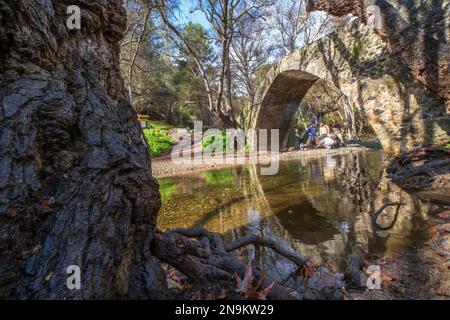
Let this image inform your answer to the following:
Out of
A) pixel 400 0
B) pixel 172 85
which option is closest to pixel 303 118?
pixel 172 85

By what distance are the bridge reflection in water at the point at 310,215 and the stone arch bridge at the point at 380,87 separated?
1.96 m

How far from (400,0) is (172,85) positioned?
82.2 feet

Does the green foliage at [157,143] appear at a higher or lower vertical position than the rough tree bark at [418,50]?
lower

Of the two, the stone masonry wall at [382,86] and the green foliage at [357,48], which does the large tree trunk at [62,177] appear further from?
the green foliage at [357,48]

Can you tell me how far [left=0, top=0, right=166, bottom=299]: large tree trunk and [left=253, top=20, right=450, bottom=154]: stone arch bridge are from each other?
7.11 metres

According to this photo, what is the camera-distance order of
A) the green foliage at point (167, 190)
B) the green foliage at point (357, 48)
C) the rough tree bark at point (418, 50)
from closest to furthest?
the rough tree bark at point (418, 50)
the green foliage at point (167, 190)
the green foliage at point (357, 48)

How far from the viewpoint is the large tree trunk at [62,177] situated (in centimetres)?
123

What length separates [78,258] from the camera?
1.28 m

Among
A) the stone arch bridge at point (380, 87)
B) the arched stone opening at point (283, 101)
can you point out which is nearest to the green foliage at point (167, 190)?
the stone arch bridge at point (380, 87)

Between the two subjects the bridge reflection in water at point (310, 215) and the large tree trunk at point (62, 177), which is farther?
the bridge reflection in water at point (310, 215)

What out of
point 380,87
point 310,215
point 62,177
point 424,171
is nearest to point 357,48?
point 380,87

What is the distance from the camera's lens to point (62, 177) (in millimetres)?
1538
